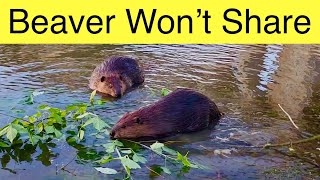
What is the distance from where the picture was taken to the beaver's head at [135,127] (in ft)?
16.6

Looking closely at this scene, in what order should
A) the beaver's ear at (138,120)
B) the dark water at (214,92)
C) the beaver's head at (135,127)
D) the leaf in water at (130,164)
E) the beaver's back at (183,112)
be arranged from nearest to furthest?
the leaf in water at (130,164), the dark water at (214,92), the beaver's head at (135,127), the beaver's ear at (138,120), the beaver's back at (183,112)

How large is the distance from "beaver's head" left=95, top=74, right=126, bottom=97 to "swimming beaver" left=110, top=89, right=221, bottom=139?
4.03 feet

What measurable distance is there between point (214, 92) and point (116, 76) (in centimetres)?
129

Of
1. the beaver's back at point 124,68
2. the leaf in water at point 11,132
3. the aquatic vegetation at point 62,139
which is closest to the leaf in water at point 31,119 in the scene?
the aquatic vegetation at point 62,139

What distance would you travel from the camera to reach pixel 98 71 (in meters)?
7.05

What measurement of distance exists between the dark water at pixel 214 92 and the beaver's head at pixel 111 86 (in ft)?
0.42

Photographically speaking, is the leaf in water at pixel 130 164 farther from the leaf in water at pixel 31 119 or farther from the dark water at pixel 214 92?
the leaf in water at pixel 31 119

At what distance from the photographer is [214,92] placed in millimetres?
6672

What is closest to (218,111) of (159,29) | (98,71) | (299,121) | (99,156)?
(299,121)

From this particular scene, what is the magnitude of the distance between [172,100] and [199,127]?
15.0 inches

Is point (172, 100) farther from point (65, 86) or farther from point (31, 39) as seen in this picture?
point (31, 39)

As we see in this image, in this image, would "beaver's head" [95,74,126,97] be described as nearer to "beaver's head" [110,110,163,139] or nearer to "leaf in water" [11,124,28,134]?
"beaver's head" [110,110,163,139]

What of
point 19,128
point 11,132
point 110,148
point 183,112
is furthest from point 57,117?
point 183,112

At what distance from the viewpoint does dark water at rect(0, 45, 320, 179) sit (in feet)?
14.8
